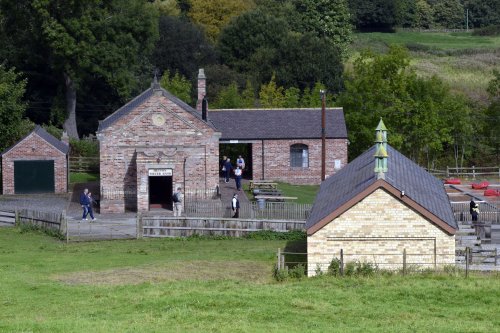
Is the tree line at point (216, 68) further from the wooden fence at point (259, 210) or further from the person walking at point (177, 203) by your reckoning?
the person walking at point (177, 203)

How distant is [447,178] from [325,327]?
4588 centimetres

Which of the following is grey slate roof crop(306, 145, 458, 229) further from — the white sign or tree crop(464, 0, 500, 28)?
tree crop(464, 0, 500, 28)

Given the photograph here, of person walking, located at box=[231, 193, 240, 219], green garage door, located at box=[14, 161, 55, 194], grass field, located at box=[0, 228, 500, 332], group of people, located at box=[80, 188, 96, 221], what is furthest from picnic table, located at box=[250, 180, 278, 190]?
grass field, located at box=[0, 228, 500, 332]

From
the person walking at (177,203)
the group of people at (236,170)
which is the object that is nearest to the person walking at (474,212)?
the person walking at (177,203)

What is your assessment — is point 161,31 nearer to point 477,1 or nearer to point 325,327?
point 477,1

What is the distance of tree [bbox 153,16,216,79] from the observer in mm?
99688

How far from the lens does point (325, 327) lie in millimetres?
27031

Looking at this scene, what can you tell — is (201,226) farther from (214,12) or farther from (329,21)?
(214,12)

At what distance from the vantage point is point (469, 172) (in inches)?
3000

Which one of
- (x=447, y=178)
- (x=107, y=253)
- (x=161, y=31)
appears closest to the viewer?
(x=107, y=253)

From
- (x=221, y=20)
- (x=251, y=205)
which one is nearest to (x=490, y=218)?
(x=251, y=205)

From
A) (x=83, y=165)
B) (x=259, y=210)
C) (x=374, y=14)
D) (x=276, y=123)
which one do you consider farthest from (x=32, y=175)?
(x=374, y=14)

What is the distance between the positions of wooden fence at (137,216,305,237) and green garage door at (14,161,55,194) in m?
16.2

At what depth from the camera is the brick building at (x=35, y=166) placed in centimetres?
6109
